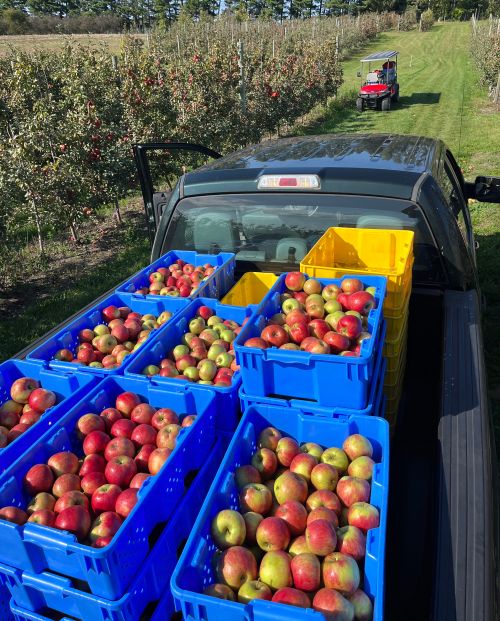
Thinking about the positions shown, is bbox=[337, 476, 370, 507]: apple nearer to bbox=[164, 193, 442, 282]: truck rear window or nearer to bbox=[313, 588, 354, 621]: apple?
bbox=[313, 588, 354, 621]: apple

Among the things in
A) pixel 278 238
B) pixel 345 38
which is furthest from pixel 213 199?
pixel 345 38

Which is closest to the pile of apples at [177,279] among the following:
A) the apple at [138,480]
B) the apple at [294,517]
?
the apple at [138,480]

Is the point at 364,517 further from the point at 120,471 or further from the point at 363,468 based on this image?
the point at 120,471

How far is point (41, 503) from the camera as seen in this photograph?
1.72 m

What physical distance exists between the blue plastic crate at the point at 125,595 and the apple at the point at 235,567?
193mm

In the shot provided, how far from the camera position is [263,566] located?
153cm

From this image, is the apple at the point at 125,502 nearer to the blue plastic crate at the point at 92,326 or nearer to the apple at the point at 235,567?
the apple at the point at 235,567

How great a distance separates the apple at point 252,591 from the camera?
144cm

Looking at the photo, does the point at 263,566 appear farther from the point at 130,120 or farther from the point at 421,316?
the point at 130,120

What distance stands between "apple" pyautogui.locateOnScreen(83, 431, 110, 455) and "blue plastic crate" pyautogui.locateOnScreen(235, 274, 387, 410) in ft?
1.91

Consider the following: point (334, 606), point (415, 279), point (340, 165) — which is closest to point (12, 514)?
point (334, 606)

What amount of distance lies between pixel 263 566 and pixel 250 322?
1009mm

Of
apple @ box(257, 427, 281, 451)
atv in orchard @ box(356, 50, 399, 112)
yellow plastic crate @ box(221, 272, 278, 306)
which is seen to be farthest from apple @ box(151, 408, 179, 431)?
atv in orchard @ box(356, 50, 399, 112)

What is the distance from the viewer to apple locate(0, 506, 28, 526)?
163cm
